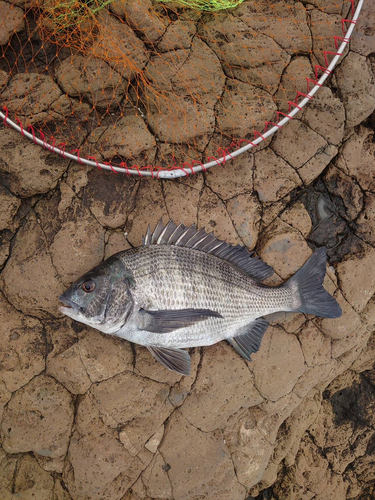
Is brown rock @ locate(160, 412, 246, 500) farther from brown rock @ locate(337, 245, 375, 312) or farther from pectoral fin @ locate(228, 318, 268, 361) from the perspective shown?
brown rock @ locate(337, 245, 375, 312)

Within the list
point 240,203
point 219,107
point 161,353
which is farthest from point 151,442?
point 219,107

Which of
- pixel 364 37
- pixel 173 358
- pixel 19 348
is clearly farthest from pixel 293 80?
pixel 19 348

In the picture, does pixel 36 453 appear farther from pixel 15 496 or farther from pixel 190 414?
pixel 190 414

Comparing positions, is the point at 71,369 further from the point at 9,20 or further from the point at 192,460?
the point at 9,20

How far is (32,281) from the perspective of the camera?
13.4ft

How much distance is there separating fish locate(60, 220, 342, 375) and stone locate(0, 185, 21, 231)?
1.08 m

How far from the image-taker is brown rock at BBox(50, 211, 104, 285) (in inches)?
162

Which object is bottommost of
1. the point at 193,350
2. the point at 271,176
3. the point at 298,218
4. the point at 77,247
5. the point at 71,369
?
the point at 71,369

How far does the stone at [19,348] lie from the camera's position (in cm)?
409

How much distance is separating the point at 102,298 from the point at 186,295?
79 centimetres

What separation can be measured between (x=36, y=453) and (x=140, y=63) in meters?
4.16

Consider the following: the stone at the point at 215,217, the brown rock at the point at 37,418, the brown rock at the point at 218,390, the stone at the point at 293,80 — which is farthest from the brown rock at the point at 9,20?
the brown rock at the point at 218,390

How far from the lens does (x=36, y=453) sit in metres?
4.18

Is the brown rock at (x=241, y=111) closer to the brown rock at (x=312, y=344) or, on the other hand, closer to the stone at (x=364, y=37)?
the stone at (x=364, y=37)
